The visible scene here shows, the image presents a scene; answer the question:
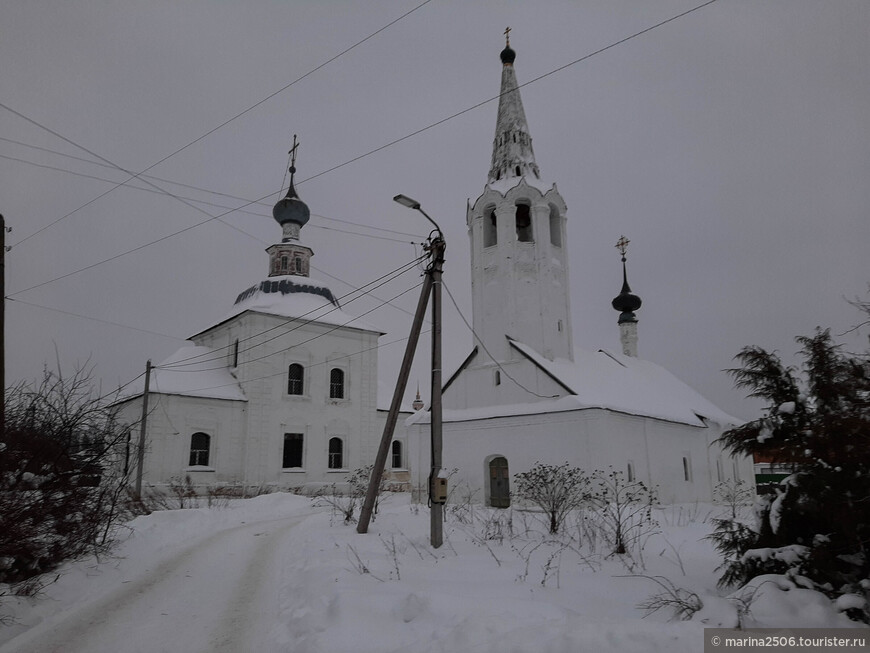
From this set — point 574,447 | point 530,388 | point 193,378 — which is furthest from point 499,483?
point 193,378

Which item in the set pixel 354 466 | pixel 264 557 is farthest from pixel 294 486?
pixel 264 557

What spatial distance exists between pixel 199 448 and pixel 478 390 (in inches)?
585

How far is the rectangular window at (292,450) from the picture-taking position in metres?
30.1

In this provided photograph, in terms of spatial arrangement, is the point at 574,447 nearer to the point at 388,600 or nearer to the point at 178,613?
the point at 388,600

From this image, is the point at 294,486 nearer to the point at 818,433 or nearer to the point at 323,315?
the point at 323,315

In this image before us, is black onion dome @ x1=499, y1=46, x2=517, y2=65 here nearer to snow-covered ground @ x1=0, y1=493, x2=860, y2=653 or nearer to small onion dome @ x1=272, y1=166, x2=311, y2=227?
small onion dome @ x1=272, y1=166, x2=311, y2=227

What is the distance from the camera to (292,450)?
30.4 meters

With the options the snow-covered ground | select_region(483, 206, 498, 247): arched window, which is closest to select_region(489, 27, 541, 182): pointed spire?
select_region(483, 206, 498, 247): arched window

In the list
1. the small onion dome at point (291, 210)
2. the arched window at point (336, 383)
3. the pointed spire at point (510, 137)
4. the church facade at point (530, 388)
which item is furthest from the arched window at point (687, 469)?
the small onion dome at point (291, 210)

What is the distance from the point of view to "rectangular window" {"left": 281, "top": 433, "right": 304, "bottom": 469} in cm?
3009

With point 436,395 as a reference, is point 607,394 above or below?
above

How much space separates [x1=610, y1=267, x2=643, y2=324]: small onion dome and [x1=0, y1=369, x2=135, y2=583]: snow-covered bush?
2951 cm

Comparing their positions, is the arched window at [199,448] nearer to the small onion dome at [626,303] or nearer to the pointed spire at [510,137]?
the pointed spire at [510,137]

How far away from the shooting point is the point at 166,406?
26.8m
